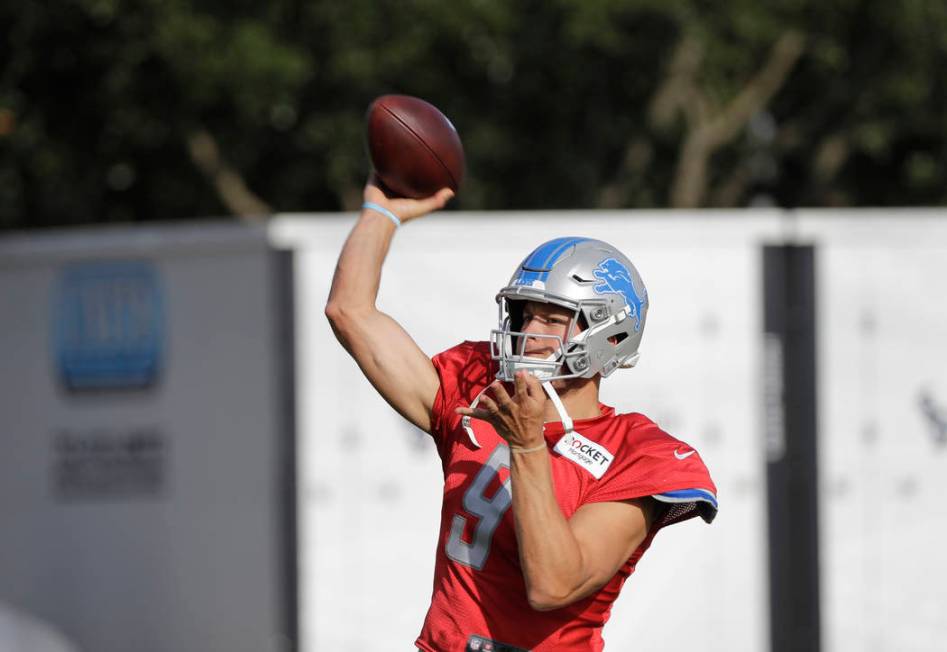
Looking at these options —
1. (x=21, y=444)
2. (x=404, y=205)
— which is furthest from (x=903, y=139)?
(x=404, y=205)

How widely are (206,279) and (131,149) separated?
9336 mm

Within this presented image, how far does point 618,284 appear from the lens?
11.6 ft

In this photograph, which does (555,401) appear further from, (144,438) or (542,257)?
(144,438)

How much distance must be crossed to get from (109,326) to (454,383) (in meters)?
4.82

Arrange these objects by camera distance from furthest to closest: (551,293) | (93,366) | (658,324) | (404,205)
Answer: (93,366), (658,324), (404,205), (551,293)

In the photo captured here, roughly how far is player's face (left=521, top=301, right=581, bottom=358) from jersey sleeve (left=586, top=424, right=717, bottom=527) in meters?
0.30

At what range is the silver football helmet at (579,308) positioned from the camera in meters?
3.42

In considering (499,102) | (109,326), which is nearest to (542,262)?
(109,326)

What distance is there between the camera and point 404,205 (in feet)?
13.3

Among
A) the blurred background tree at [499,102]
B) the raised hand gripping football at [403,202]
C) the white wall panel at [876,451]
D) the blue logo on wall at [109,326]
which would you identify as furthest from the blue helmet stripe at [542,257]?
the blurred background tree at [499,102]

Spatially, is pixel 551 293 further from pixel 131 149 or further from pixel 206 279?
pixel 131 149

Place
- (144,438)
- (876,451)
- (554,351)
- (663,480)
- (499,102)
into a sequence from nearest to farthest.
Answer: (663,480) < (554,351) < (876,451) < (144,438) < (499,102)

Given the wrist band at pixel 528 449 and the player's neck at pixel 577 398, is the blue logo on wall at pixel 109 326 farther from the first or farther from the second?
the wrist band at pixel 528 449

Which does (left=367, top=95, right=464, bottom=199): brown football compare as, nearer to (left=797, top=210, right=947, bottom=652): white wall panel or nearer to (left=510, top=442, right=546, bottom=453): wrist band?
(left=510, top=442, right=546, bottom=453): wrist band
